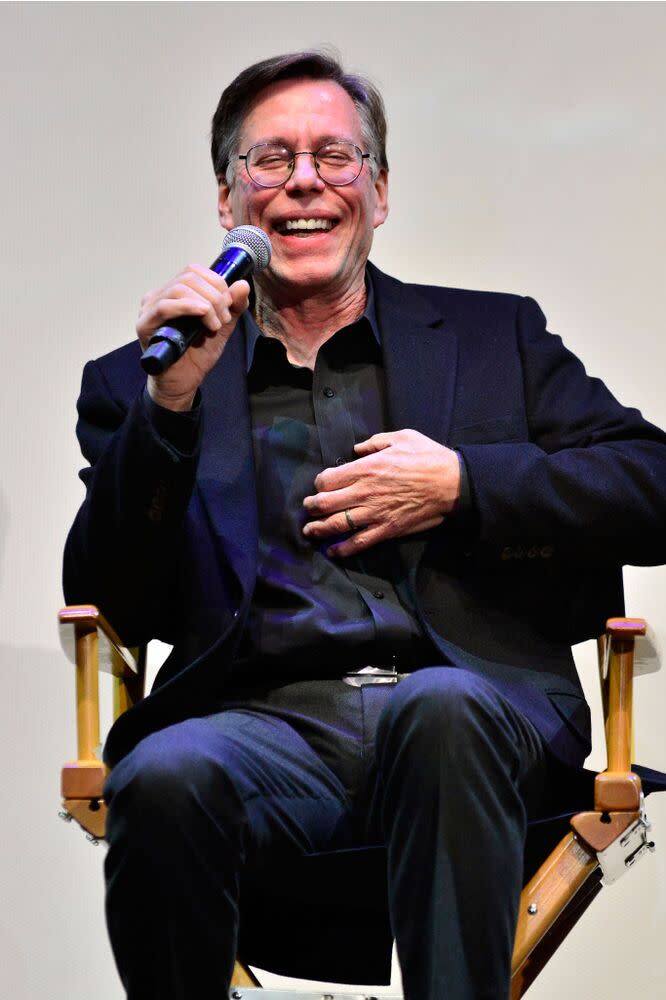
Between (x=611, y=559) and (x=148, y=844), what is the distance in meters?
0.81

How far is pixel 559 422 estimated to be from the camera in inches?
96.6

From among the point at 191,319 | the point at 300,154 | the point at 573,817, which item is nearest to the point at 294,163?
the point at 300,154

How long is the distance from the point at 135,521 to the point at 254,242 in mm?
407

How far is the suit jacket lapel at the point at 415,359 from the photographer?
96.0 inches

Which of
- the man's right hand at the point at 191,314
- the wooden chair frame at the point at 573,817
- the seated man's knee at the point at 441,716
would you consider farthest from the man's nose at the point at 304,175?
the seated man's knee at the point at 441,716

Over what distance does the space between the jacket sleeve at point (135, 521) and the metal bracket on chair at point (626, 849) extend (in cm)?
68

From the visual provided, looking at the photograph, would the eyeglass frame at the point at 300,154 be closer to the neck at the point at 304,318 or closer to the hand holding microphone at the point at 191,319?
the neck at the point at 304,318

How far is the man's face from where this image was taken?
100 inches

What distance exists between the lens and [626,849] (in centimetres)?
209

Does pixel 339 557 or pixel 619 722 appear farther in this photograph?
pixel 339 557

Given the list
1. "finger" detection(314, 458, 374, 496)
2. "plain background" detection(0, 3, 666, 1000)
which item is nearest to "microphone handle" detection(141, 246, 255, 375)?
"finger" detection(314, 458, 374, 496)

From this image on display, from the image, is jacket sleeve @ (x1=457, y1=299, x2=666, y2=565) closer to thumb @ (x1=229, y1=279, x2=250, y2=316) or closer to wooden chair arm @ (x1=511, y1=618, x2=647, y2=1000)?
wooden chair arm @ (x1=511, y1=618, x2=647, y2=1000)

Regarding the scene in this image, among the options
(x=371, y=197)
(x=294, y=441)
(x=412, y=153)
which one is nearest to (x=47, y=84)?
(x=412, y=153)

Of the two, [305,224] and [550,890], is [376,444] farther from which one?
[550,890]
